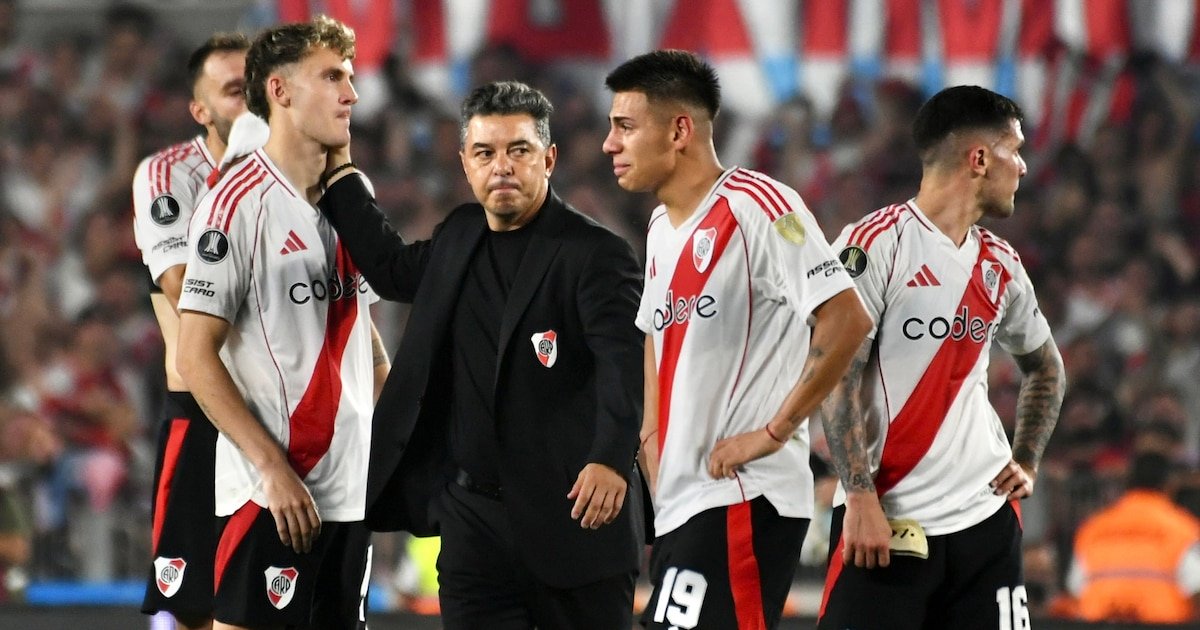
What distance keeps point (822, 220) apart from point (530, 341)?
609cm

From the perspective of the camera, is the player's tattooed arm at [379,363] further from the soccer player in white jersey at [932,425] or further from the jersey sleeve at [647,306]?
the soccer player in white jersey at [932,425]

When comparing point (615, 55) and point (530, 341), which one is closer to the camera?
point (530, 341)

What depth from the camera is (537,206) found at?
13.5ft

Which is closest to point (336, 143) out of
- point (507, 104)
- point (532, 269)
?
point (507, 104)

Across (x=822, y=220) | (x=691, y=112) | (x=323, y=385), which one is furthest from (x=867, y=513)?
(x=822, y=220)

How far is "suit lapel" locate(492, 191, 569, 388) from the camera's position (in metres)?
3.96

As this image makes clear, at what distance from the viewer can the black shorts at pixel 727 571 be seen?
12.7 ft

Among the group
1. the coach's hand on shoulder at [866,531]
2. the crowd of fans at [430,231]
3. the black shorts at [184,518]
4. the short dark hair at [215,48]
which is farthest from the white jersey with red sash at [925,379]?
the crowd of fans at [430,231]

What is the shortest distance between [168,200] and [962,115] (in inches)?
101

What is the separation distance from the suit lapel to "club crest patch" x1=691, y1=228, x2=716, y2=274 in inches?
13.5

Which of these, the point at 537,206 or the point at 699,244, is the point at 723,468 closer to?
the point at 699,244

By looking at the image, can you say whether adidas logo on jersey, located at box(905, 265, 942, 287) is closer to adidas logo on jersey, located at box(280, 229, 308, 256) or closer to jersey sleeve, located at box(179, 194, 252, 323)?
adidas logo on jersey, located at box(280, 229, 308, 256)

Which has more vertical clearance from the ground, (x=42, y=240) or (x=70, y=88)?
(x=70, y=88)

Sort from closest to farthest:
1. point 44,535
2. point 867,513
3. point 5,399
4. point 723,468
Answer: point 723,468
point 867,513
point 44,535
point 5,399
